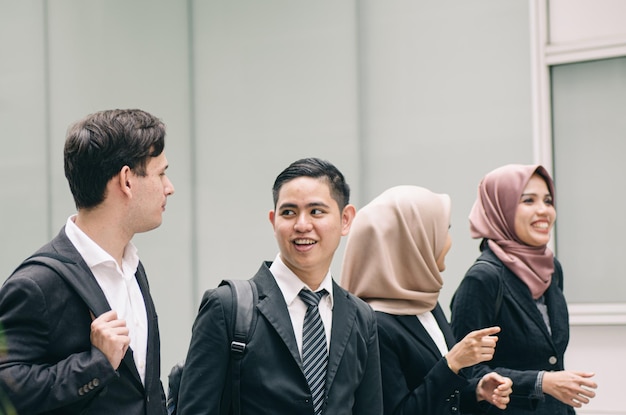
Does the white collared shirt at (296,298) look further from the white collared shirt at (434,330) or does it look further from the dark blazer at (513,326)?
the dark blazer at (513,326)

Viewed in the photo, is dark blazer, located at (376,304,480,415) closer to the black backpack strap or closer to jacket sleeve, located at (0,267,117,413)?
the black backpack strap

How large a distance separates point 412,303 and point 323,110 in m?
3.51

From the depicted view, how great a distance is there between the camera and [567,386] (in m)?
3.71

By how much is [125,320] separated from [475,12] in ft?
15.3

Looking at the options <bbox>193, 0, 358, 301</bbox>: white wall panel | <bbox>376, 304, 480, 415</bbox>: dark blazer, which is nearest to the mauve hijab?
<bbox>376, 304, 480, 415</bbox>: dark blazer

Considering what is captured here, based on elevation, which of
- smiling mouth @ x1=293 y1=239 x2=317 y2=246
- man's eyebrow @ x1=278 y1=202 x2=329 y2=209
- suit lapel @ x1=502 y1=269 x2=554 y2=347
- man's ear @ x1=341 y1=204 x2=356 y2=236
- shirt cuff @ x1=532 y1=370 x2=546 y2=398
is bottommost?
shirt cuff @ x1=532 y1=370 x2=546 y2=398

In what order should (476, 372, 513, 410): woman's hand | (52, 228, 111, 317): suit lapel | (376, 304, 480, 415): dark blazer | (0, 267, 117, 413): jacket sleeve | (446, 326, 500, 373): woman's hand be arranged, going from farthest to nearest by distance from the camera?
(476, 372, 513, 410): woman's hand < (376, 304, 480, 415): dark blazer < (446, 326, 500, 373): woman's hand < (52, 228, 111, 317): suit lapel < (0, 267, 117, 413): jacket sleeve

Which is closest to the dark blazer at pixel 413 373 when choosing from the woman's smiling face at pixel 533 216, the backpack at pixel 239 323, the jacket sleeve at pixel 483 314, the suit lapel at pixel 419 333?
the suit lapel at pixel 419 333

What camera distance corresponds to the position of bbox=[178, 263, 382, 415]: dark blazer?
2756mm

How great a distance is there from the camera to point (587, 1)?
636 centimetres

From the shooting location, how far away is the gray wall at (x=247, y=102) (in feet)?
21.0

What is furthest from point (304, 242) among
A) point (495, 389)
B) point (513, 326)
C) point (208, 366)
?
point (513, 326)

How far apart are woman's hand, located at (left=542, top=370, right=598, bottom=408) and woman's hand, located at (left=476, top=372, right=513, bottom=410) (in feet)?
0.54

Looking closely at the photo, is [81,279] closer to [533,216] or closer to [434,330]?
[434,330]
